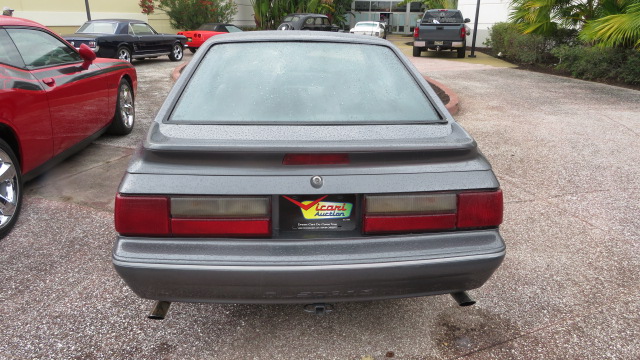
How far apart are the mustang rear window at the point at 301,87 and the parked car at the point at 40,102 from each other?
74.5 inches

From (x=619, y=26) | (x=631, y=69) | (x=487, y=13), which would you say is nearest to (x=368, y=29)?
(x=487, y=13)

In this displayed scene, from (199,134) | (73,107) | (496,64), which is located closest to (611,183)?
(199,134)

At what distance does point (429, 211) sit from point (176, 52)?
1585 cm

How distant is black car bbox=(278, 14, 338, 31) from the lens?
2310 centimetres

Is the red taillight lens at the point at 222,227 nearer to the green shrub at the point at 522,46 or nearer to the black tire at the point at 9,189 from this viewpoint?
the black tire at the point at 9,189

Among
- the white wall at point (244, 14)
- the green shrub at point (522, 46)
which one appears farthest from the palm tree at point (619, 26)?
the white wall at point (244, 14)

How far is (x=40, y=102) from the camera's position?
418cm

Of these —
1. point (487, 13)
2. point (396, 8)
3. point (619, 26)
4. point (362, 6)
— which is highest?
point (362, 6)

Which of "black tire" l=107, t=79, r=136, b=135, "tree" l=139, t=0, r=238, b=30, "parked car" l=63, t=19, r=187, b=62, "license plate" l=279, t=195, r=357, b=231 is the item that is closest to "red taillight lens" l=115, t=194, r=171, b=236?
"license plate" l=279, t=195, r=357, b=231

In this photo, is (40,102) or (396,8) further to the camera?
(396,8)

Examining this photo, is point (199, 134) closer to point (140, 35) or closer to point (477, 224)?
point (477, 224)

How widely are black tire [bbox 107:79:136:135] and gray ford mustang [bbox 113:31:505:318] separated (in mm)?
4256

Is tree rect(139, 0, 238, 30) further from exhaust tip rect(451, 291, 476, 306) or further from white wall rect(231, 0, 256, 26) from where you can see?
exhaust tip rect(451, 291, 476, 306)

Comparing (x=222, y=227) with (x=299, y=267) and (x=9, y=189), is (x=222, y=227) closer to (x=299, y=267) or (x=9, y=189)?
(x=299, y=267)
